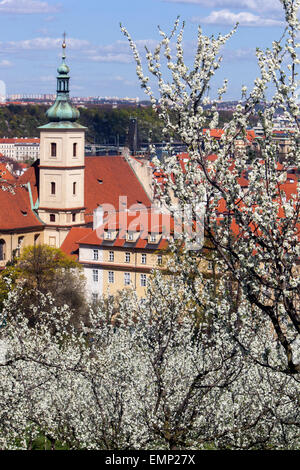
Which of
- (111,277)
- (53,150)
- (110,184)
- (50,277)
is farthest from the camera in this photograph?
(110,184)

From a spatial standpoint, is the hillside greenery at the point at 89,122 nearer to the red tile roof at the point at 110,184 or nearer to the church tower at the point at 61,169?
the red tile roof at the point at 110,184

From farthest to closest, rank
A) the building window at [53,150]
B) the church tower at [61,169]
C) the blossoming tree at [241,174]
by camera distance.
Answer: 1. the building window at [53,150]
2. the church tower at [61,169]
3. the blossoming tree at [241,174]

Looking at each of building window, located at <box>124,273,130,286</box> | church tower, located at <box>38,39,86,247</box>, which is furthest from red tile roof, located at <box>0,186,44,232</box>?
building window, located at <box>124,273,130,286</box>

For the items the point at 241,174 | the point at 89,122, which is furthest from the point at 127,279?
the point at 89,122

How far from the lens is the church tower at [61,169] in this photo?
184ft

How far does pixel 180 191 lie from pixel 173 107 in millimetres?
943

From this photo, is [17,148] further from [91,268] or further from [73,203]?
[91,268]

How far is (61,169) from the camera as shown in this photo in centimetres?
5656

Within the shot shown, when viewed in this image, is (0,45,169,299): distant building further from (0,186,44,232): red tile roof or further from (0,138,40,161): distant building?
(0,138,40,161): distant building

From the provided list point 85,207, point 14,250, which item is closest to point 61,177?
point 85,207

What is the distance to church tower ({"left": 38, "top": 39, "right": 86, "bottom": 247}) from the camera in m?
56.0

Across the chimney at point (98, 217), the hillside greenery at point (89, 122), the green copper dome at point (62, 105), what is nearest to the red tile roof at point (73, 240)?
the chimney at point (98, 217)

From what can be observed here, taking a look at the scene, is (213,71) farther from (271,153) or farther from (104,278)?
(104,278)
